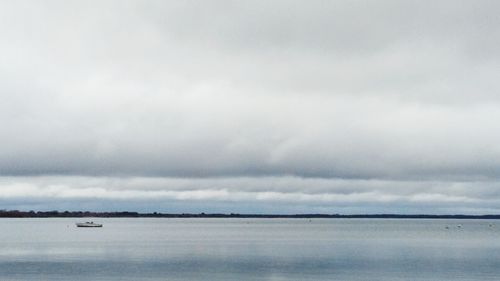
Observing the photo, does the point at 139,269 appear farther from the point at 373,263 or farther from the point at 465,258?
the point at 465,258

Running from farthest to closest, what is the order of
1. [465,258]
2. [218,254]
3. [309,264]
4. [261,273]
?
[218,254]
[465,258]
[309,264]
[261,273]

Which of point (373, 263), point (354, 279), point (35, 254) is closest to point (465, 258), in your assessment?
point (373, 263)

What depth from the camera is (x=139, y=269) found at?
3497 inches

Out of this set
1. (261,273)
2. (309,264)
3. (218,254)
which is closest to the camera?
(261,273)

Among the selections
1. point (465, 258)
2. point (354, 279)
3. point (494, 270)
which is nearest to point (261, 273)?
point (354, 279)

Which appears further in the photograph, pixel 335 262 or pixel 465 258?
pixel 465 258

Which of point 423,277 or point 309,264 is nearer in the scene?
point 423,277

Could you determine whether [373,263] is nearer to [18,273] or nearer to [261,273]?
[261,273]

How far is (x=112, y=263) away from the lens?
324ft

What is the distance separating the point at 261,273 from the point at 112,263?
83.7 ft

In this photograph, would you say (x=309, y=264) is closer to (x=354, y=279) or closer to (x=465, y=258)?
(x=354, y=279)

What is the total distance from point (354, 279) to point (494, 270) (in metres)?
21.5

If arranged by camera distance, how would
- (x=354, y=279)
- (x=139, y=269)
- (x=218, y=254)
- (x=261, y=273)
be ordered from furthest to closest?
(x=218, y=254) → (x=139, y=269) → (x=261, y=273) → (x=354, y=279)

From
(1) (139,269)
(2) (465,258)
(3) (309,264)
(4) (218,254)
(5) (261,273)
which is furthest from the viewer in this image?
(4) (218,254)
